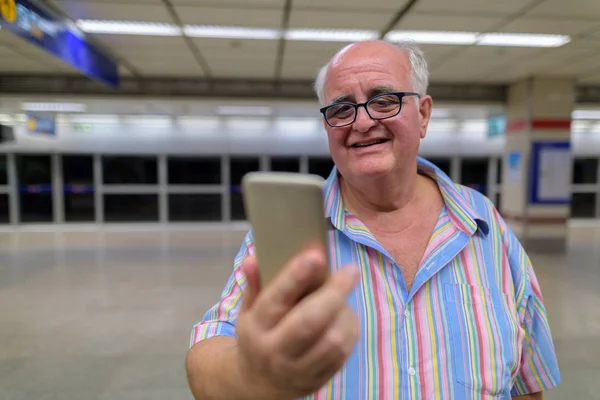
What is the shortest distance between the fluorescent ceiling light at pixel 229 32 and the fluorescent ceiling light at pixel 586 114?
809 centimetres

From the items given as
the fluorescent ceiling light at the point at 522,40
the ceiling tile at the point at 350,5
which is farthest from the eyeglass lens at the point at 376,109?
the fluorescent ceiling light at the point at 522,40

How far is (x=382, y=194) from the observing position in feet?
3.73

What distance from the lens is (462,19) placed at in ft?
14.0

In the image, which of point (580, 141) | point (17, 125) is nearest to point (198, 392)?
point (17, 125)

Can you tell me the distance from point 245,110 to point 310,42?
15.5ft

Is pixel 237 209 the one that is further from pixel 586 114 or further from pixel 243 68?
pixel 586 114

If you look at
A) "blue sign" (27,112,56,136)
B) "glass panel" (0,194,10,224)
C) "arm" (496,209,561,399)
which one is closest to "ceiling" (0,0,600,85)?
"blue sign" (27,112,56,136)

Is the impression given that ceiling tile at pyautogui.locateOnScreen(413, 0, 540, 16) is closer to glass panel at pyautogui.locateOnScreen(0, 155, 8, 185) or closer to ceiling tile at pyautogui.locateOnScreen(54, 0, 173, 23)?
ceiling tile at pyautogui.locateOnScreen(54, 0, 173, 23)

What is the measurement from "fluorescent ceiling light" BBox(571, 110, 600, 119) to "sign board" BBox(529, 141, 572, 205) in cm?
285

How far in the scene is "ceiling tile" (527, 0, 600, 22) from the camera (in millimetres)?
3812

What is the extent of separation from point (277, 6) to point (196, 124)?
8.24 m

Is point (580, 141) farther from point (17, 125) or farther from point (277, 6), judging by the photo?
point (17, 125)

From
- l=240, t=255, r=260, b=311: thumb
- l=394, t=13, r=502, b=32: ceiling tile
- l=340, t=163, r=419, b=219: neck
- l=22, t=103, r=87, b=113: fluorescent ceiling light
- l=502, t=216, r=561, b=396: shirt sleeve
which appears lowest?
l=502, t=216, r=561, b=396: shirt sleeve

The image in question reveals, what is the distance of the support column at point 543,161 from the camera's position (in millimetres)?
7102
